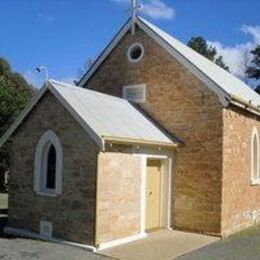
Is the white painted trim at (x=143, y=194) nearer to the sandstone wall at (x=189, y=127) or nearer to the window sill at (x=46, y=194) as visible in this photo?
the sandstone wall at (x=189, y=127)

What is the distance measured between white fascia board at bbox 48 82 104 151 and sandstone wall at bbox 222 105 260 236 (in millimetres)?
4855

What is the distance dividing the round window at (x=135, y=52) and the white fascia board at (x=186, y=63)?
0.64 metres

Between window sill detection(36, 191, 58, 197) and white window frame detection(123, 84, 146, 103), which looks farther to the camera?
white window frame detection(123, 84, 146, 103)

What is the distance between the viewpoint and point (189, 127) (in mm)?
18047

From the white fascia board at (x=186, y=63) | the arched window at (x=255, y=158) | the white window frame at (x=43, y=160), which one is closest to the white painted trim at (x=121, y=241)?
the white window frame at (x=43, y=160)

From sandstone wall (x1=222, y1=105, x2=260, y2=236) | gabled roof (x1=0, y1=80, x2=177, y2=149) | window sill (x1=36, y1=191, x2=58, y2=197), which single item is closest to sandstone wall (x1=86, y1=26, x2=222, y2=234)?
sandstone wall (x1=222, y1=105, x2=260, y2=236)

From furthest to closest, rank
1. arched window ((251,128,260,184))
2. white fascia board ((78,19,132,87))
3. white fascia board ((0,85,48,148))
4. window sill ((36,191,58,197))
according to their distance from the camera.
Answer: arched window ((251,128,260,184)), white fascia board ((78,19,132,87)), white fascia board ((0,85,48,148)), window sill ((36,191,58,197))

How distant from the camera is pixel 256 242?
1620 centimetres

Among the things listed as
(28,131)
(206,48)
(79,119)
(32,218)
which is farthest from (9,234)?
(206,48)

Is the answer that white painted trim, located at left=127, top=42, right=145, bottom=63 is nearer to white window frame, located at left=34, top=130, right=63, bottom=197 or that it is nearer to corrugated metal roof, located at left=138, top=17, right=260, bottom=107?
corrugated metal roof, located at left=138, top=17, right=260, bottom=107

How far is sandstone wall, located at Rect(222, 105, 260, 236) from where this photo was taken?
17.5 metres

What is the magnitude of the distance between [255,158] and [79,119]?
28.4 feet

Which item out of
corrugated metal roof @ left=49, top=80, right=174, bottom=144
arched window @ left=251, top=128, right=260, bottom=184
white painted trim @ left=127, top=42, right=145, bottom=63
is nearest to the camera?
corrugated metal roof @ left=49, top=80, right=174, bottom=144

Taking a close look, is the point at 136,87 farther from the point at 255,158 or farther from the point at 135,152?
the point at 255,158
